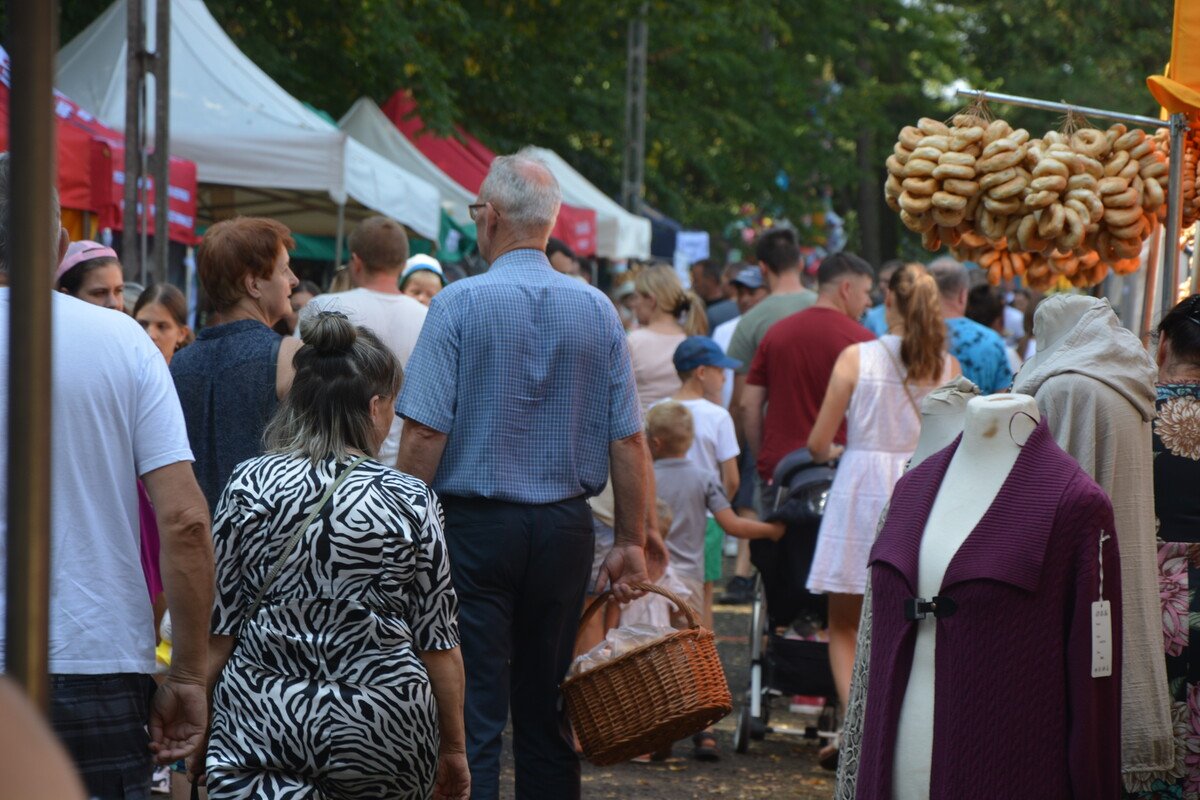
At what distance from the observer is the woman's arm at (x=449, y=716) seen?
3484 mm

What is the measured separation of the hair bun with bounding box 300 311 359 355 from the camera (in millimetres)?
3529

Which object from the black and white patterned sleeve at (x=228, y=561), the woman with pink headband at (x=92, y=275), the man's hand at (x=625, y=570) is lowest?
the man's hand at (x=625, y=570)

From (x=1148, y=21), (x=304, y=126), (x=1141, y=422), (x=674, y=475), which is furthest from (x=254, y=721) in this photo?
(x=1148, y=21)

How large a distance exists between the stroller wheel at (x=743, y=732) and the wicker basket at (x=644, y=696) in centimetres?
207

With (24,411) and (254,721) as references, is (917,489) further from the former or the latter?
(24,411)

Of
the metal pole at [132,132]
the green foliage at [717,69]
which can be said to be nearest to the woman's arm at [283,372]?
the metal pole at [132,132]

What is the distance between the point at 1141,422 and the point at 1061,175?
0.88 m

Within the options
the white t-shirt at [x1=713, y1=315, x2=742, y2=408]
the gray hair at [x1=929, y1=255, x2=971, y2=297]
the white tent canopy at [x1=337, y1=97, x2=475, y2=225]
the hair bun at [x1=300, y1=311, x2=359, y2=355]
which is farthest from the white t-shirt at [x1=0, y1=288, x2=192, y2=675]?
the white tent canopy at [x1=337, y1=97, x2=475, y2=225]

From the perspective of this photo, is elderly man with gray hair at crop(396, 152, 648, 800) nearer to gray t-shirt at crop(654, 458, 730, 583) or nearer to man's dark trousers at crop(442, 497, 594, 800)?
man's dark trousers at crop(442, 497, 594, 800)

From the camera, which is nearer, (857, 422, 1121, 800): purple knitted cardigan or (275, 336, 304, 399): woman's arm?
(857, 422, 1121, 800): purple knitted cardigan

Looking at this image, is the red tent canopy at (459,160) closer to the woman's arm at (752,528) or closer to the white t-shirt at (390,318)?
the woman's arm at (752,528)

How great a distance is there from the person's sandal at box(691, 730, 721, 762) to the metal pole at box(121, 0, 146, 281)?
3848mm

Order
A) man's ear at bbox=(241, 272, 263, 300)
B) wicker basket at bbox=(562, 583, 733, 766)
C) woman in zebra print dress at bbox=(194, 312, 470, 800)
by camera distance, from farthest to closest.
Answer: wicker basket at bbox=(562, 583, 733, 766)
man's ear at bbox=(241, 272, 263, 300)
woman in zebra print dress at bbox=(194, 312, 470, 800)

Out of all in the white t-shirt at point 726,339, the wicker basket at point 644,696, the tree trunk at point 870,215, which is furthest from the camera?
the tree trunk at point 870,215
